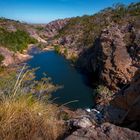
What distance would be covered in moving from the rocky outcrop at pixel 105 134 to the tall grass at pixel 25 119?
0.41 meters

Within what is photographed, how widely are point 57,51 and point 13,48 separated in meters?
14.9

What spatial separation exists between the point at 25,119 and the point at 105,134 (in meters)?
1.05

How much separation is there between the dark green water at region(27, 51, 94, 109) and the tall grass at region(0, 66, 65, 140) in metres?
24.5

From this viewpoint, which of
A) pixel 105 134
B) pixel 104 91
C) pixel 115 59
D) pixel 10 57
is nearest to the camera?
pixel 105 134

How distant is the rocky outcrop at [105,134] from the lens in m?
4.46

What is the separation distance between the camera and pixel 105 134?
15.0 ft

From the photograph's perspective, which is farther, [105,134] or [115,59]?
[115,59]

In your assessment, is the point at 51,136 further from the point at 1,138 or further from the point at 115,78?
the point at 115,78

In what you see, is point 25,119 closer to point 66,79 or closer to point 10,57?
point 66,79

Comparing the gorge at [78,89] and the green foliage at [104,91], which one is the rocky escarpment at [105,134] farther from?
the green foliage at [104,91]

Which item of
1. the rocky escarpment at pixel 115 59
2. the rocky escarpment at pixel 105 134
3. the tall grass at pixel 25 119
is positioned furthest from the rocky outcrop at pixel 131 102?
the rocky escarpment at pixel 115 59

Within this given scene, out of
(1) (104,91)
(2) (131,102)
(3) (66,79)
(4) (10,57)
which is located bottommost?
(3) (66,79)

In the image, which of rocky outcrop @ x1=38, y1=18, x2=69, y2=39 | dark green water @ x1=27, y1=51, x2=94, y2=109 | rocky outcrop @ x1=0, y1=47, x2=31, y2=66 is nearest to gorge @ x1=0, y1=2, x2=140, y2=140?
dark green water @ x1=27, y1=51, x2=94, y2=109

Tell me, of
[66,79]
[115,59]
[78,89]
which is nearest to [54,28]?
[66,79]
